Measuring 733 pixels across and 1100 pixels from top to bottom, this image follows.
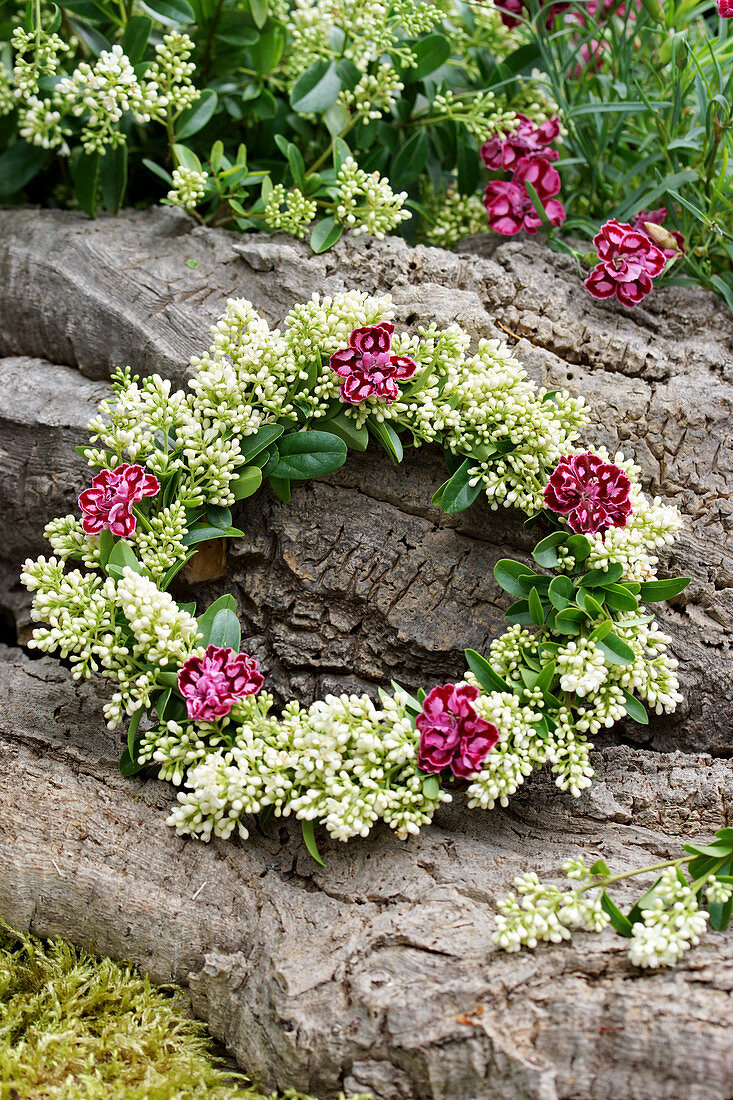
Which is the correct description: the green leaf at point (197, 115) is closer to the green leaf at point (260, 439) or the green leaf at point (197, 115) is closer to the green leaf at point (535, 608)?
the green leaf at point (260, 439)

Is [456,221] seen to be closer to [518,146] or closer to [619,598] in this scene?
[518,146]

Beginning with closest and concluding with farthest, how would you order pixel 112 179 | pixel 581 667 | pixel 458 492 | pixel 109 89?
pixel 581 667, pixel 458 492, pixel 109 89, pixel 112 179

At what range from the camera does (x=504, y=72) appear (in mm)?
2486

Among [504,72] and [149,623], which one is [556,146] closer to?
[504,72]

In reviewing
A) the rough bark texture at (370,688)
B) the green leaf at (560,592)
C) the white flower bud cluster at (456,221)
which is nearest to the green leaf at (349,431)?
the rough bark texture at (370,688)

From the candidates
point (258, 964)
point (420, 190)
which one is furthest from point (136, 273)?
point (258, 964)

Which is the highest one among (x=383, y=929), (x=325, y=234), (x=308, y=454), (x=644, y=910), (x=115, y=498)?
(x=325, y=234)

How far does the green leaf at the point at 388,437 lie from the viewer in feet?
6.19

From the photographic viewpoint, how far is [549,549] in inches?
71.3

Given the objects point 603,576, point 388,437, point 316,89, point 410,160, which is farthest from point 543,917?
point 316,89

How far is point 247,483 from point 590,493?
0.81 metres

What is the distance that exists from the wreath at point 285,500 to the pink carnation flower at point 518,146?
76 centimetres

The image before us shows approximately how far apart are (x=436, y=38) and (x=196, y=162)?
814mm

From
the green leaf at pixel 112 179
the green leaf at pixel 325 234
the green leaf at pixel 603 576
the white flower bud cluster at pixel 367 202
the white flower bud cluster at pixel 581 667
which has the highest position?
the white flower bud cluster at pixel 367 202
